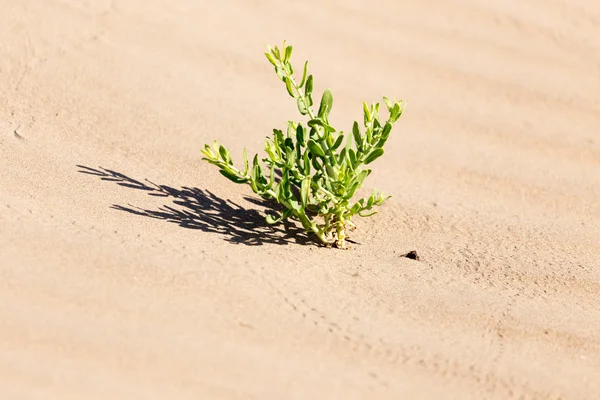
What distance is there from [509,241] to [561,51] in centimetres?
142

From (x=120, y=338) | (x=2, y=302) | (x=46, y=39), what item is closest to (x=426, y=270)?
(x=120, y=338)

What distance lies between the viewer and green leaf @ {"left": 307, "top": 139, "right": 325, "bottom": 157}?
254 centimetres

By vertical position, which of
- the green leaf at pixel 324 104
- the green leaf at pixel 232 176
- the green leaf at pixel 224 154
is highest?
the green leaf at pixel 324 104

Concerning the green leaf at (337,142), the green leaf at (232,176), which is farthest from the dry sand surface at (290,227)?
the green leaf at (337,142)

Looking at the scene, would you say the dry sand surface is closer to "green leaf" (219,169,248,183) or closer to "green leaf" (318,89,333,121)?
"green leaf" (219,169,248,183)

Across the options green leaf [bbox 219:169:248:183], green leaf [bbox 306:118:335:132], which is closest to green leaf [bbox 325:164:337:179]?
green leaf [bbox 306:118:335:132]

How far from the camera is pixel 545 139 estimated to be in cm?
352

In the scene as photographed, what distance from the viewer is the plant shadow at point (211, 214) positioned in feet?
8.70

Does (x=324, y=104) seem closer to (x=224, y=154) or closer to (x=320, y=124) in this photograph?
(x=320, y=124)

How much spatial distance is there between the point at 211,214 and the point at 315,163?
0.34 meters

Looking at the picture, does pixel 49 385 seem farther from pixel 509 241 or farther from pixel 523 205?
pixel 523 205

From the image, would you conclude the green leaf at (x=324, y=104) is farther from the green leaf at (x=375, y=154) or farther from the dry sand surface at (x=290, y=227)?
the dry sand surface at (x=290, y=227)

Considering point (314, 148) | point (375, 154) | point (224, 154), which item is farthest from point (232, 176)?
point (375, 154)

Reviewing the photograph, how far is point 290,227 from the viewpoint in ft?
8.94
